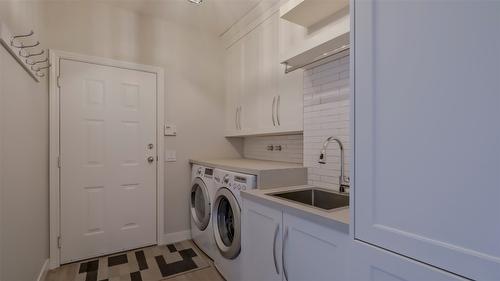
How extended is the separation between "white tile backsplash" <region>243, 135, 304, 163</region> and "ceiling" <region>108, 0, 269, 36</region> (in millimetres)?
1393

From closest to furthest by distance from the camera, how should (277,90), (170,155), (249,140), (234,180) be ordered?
(234,180) → (277,90) → (170,155) → (249,140)

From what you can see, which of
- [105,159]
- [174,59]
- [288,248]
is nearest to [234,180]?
[288,248]

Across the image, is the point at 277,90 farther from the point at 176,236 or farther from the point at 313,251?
the point at 176,236

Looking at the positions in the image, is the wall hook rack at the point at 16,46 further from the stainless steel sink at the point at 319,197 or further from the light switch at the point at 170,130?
the stainless steel sink at the point at 319,197

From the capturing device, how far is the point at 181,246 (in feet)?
8.91

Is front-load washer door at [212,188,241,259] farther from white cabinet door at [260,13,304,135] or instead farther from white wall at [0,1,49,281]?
white wall at [0,1,49,281]

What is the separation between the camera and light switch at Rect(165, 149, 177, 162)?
281 centimetres

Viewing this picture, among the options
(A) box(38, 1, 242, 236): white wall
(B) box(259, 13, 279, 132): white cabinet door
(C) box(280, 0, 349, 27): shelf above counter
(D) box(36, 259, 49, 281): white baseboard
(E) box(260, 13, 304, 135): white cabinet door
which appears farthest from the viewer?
(A) box(38, 1, 242, 236): white wall

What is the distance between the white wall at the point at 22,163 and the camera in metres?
1.28

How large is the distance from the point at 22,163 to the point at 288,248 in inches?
68.4

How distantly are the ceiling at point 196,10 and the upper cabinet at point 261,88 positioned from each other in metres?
0.25

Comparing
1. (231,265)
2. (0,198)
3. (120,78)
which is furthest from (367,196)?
(120,78)

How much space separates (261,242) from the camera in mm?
1489

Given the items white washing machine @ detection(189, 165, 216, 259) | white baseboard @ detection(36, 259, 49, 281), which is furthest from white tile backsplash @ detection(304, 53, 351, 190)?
white baseboard @ detection(36, 259, 49, 281)
